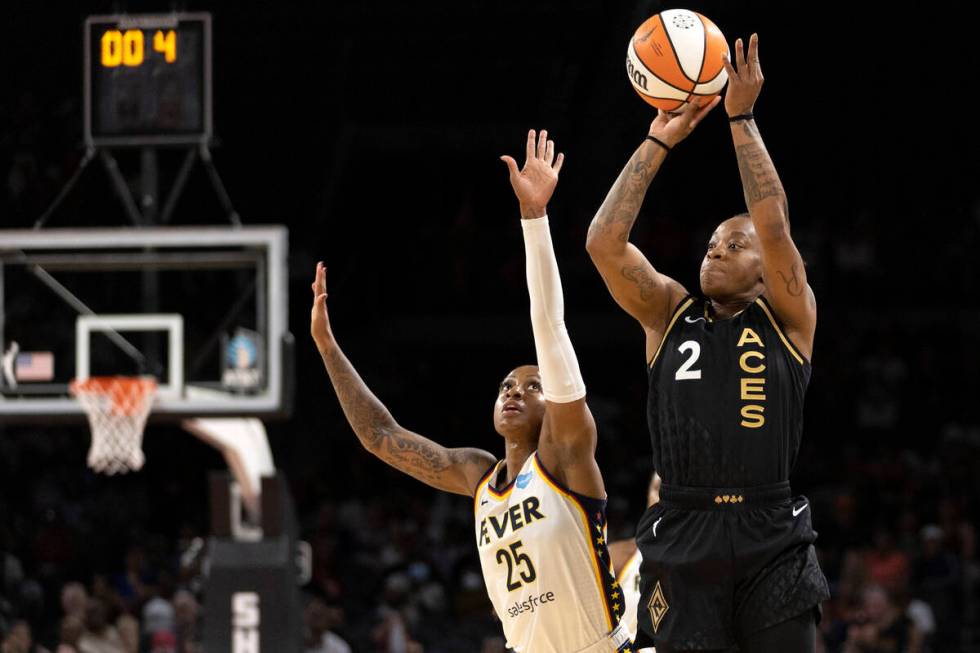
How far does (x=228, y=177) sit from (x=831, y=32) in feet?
22.9

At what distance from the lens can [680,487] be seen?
4.30 metres

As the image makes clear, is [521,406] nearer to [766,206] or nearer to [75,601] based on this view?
[766,206]

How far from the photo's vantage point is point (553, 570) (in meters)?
4.98

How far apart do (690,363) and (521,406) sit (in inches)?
38.4

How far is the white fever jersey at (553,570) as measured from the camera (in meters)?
4.98

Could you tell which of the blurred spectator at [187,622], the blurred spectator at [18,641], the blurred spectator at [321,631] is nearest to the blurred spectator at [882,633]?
the blurred spectator at [321,631]

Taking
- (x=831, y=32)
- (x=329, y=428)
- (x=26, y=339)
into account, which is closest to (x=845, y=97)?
(x=831, y=32)

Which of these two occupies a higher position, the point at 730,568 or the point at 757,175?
the point at 757,175

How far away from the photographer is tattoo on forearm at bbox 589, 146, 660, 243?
174 inches

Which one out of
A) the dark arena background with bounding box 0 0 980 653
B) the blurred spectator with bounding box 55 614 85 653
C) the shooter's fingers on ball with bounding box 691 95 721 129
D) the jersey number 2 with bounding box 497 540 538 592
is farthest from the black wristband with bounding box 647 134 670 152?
the blurred spectator with bounding box 55 614 85 653

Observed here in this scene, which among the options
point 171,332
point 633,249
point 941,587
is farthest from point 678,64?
point 941,587

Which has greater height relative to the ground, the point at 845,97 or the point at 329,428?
the point at 845,97

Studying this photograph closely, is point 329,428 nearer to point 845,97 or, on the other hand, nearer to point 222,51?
point 222,51

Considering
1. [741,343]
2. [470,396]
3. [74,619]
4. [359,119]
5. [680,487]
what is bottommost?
[74,619]
